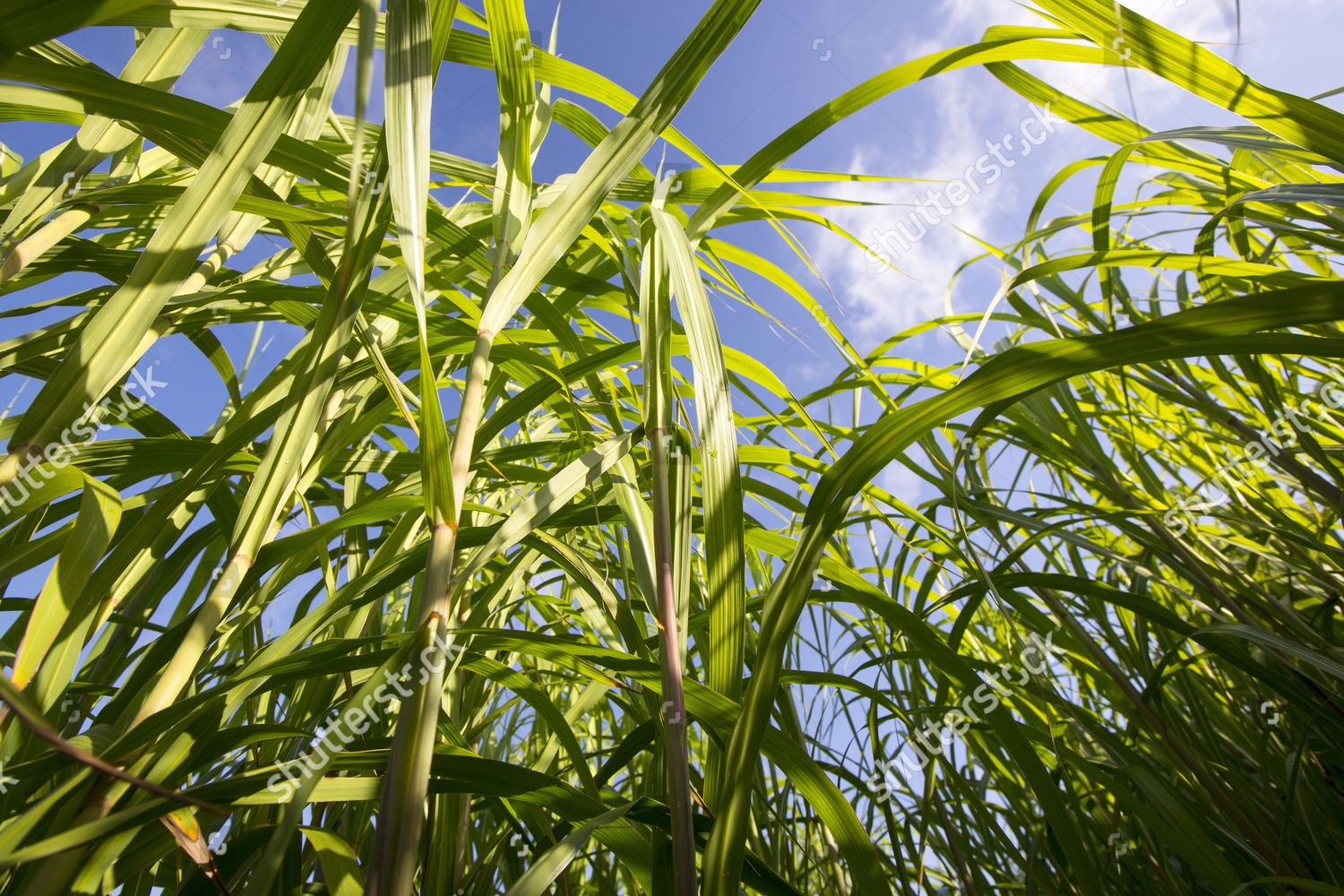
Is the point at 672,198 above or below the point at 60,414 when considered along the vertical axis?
above

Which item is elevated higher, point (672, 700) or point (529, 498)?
point (529, 498)

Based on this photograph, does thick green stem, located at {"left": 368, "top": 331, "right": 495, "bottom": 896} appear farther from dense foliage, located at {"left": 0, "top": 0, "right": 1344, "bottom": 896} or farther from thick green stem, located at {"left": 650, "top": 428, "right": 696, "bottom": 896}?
thick green stem, located at {"left": 650, "top": 428, "right": 696, "bottom": 896}

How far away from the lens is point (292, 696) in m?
0.71

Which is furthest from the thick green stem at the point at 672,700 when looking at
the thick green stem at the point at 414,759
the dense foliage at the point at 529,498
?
the thick green stem at the point at 414,759

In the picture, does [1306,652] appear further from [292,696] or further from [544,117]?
[292,696]

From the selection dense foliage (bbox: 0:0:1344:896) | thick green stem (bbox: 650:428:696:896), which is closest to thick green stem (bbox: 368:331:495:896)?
dense foliage (bbox: 0:0:1344:896)

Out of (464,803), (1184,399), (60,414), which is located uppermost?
(1184,399)

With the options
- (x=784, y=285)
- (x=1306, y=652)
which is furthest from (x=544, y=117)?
(x=1306, y=652)

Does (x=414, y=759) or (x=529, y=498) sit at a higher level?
(x=529, y=498)

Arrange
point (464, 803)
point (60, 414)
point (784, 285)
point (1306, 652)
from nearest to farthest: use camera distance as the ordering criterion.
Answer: point (60, 414) < point (1306, 652) < point (464, 803) < point (784, 285)

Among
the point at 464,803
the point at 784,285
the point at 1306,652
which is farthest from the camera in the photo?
the point at 784,285

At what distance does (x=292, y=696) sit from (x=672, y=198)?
0.65 metres

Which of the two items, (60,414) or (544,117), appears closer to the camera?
(60,414)

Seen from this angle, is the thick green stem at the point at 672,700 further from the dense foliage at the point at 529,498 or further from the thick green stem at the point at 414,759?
the thick green stem at the point at 414,759
